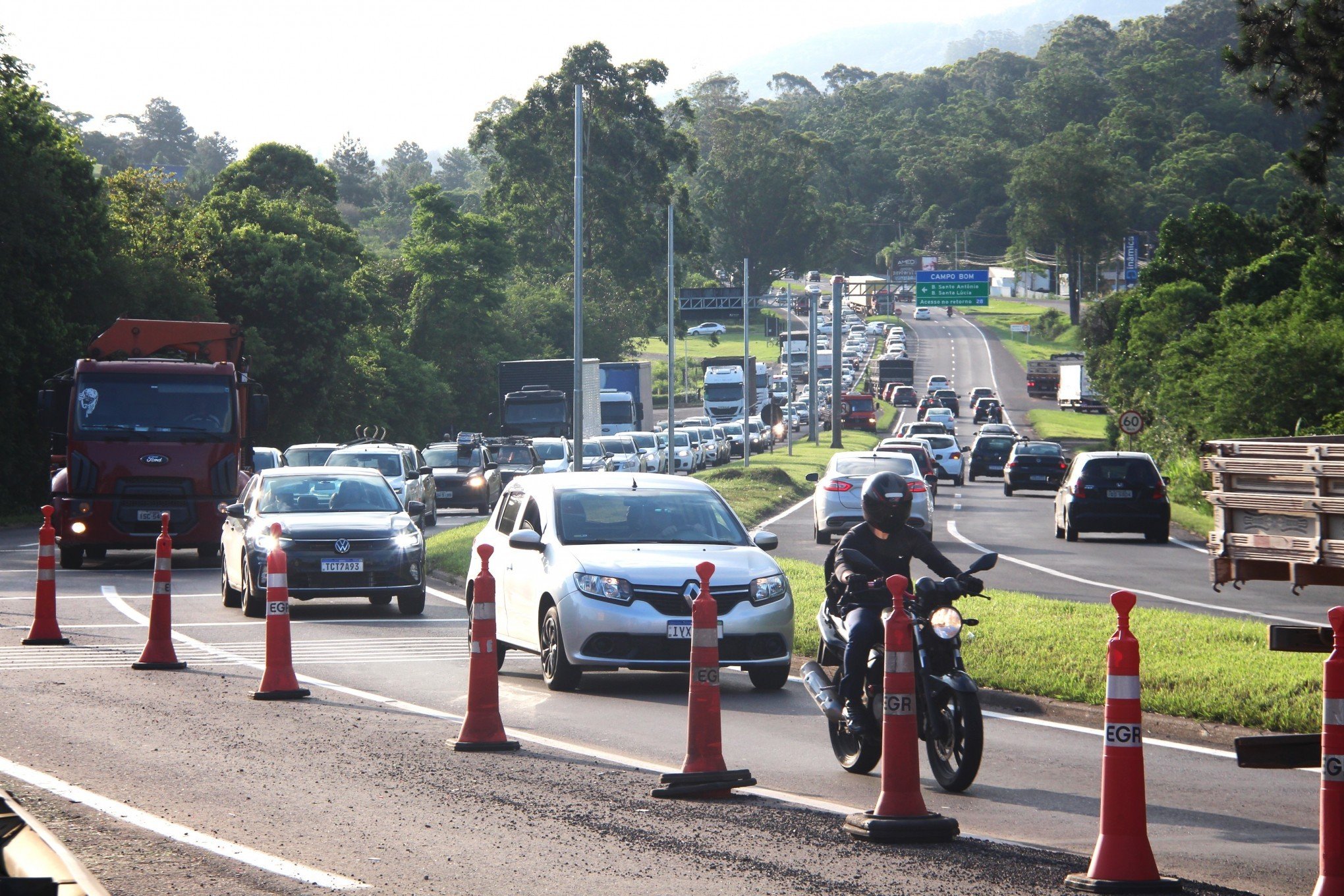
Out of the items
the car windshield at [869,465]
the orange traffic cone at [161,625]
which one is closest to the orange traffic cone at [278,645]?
the orange traffic cone at [161,625]

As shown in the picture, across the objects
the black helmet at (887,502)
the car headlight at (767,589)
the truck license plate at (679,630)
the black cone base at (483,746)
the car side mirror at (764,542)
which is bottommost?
the black cone base at (483,746)

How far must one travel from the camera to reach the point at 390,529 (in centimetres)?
1811

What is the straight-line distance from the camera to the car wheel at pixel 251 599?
17.7 meters

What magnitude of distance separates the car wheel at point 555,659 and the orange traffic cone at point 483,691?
2429 mm

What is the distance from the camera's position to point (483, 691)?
974 cm

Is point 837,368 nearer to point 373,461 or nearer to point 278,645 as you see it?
point 373,461

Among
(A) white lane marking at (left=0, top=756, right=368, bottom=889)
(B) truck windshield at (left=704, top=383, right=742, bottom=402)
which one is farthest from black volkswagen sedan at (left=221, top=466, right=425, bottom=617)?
(B) truck windshield at (left=704, top=383, right=742, bottom=402)

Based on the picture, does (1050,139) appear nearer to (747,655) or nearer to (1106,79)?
(1106,79)

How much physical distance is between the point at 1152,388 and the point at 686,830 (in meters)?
49.3

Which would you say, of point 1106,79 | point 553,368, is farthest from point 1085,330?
point 1106,79

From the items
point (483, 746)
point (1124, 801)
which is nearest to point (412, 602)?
point (483, 746)

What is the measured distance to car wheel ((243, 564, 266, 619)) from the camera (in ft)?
58.0

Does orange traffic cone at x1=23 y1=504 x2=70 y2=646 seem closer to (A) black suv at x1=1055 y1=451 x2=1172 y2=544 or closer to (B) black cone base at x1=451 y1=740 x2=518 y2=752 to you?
(B) black cone base at x1=451 y1=740 x2=518 y2=752

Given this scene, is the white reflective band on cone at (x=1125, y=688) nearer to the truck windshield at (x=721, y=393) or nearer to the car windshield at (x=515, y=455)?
the car windshield at (x=515, y=455)
